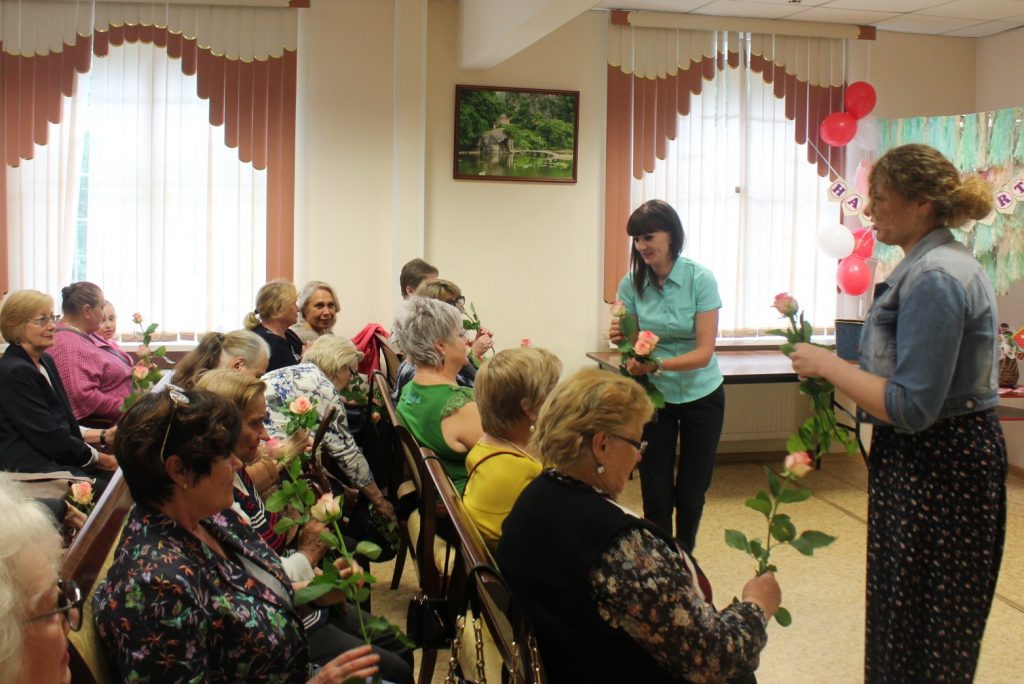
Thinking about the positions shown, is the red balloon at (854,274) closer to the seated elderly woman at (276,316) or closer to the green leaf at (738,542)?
the seated elderly woman at (276,316)

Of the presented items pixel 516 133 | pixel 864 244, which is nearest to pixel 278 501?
pixel 516 133

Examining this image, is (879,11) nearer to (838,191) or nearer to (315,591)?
(838,191)

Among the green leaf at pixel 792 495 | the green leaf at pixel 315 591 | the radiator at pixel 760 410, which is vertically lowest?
the radiator at pixel 760 410

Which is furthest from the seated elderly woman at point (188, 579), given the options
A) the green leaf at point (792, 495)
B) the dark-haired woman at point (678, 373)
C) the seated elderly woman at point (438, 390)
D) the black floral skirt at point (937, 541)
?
the dark-haired woman at point (678, 373)

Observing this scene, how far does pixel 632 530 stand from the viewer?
1591 millimetres

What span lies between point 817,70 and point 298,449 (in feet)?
15.7

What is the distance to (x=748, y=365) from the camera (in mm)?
5516

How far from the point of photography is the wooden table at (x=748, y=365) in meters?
5.19

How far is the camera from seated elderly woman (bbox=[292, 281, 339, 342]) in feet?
15.4

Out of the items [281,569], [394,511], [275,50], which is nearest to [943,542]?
[281,569]

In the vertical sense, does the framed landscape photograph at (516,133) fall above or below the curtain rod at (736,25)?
below

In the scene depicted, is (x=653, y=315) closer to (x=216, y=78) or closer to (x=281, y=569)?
(x=281, y=569)

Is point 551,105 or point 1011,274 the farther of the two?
point 551,105

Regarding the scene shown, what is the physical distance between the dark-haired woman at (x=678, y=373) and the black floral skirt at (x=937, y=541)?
1142mm
